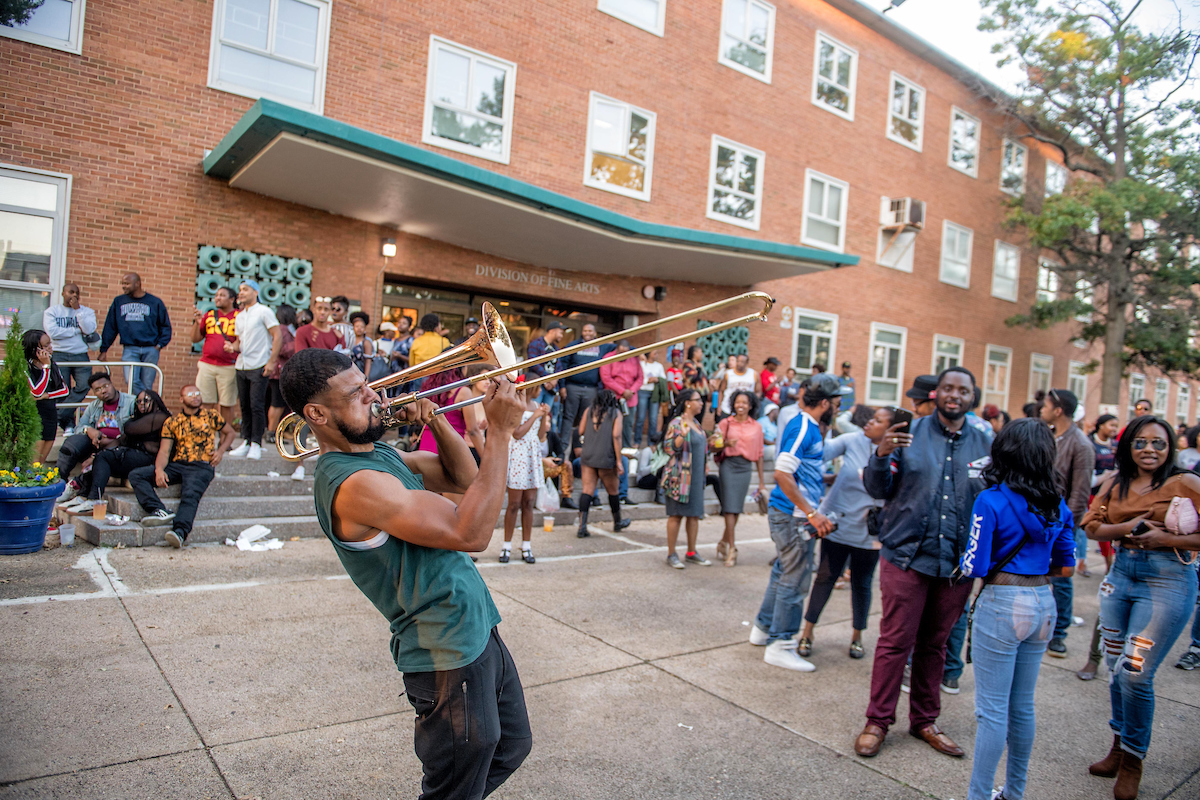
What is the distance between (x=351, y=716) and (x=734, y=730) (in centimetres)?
198

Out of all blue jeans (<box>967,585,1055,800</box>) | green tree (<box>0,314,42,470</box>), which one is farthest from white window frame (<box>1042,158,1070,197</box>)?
green tree (<box>0,314,42,470</box>)

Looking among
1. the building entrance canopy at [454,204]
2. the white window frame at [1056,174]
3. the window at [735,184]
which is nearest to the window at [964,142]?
the white window frame at [1056,174]

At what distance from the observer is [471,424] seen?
4.24m

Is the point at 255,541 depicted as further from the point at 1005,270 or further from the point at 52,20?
the point at 1005,270

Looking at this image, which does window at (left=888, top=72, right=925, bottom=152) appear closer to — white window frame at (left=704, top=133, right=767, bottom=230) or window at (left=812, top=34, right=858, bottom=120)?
window at (left=812, top=34, right=858, bottom=120)

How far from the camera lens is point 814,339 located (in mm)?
17234

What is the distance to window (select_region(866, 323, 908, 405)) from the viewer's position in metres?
18.7

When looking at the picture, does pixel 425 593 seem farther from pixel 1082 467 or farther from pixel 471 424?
pixel 1082 467

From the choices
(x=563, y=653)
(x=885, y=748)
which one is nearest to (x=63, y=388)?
(x=563, y=653)

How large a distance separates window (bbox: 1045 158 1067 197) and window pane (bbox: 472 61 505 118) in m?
19.0

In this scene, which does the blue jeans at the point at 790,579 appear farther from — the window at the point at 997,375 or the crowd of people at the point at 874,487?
the window at the point at 997,375

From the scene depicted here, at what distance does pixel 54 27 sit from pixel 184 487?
6.28 m

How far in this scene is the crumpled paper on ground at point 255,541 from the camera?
21.9 ft

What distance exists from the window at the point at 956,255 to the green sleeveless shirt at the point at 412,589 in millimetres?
20591
